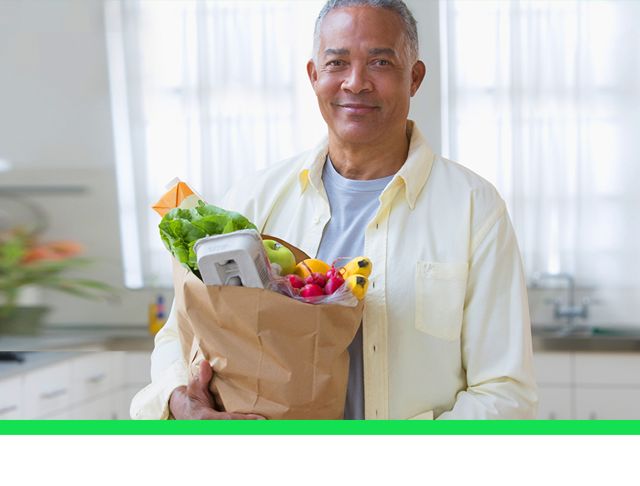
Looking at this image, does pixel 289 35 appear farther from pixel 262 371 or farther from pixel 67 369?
pixel 262 371

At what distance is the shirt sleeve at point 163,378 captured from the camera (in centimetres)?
102

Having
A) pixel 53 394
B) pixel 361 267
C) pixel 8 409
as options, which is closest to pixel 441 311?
pixel 361 267

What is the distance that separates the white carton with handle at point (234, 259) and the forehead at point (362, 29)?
294 millimetres

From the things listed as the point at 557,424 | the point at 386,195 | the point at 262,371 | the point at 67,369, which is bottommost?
the point at 67,369

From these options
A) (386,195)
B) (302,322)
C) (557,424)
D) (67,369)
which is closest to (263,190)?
(386,195)

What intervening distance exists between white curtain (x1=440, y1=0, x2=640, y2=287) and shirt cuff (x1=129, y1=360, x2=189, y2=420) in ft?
5.93

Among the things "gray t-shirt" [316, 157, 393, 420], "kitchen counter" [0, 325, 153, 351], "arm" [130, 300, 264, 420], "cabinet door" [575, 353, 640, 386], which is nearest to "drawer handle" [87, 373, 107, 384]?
"kitchen counter" [0, 325, 153, 351]

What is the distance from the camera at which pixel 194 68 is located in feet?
9.07

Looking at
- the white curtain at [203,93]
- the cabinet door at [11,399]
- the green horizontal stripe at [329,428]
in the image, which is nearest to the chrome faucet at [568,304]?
the white curtain at [203,93]

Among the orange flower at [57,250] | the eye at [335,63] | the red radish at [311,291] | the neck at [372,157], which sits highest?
the eye at [335,63]

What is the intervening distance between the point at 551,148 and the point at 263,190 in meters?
1.73

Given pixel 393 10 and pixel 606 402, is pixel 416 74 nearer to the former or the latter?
pixel 393 10

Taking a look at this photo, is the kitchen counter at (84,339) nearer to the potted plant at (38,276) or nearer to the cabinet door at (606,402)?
the potted plant at (38,276)

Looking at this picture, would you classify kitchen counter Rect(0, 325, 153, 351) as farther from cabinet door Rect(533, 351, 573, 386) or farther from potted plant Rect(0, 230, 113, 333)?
cabinet door Rect(533, 351, 573, 386)
